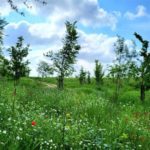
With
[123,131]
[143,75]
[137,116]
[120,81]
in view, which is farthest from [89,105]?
[120,81]

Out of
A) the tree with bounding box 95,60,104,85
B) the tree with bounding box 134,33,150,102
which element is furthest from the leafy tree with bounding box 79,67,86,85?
the tree with bounding box 134,33,150,102

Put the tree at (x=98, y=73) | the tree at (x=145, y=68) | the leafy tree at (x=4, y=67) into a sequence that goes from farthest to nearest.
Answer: the tree at (x=98, y=73) < the leafy tree at (x=4, y=67) < the tree at (x=145, y=68)

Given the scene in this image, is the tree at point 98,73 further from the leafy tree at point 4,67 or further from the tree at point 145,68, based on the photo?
the tree at point 145,68

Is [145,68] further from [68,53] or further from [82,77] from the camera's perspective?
[82,77]

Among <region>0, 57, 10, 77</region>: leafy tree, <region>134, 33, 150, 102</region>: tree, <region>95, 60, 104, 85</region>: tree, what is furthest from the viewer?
<region>95, 60, 104, 85</region>: tree

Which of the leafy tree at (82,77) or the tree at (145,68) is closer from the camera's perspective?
the tree at (145,68)

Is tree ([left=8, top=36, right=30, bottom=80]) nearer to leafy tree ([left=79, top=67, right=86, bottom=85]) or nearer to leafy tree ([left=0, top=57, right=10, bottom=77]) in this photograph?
leafy tree ([left=0, top=57, right=10, bottom=77])

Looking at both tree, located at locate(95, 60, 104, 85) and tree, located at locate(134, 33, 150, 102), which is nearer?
tree, located at locate(134, 33, 150, 102)

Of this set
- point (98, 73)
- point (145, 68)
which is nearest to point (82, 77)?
point (98, 73)

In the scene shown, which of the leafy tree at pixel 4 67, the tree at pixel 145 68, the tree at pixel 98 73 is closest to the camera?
the tree at pixel 145 68

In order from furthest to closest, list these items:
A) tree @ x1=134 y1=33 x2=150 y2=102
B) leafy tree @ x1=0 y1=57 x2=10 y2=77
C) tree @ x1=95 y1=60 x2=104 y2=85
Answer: tree @ x1=95 y1=60 x2=104 y2=85
leafy tree @ x1=0 y1=57 x2=10 y2=77
tree @ x1=134 y1=33 x2=150 y2=102

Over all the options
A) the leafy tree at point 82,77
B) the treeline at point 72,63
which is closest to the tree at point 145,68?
the treeline at point 72,63

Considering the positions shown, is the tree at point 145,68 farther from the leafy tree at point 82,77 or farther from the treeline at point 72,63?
the leafy tree at point 82,77

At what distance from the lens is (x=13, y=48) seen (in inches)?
1892
